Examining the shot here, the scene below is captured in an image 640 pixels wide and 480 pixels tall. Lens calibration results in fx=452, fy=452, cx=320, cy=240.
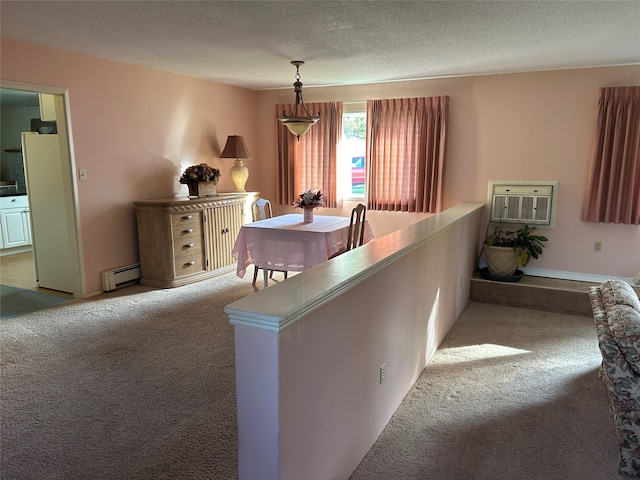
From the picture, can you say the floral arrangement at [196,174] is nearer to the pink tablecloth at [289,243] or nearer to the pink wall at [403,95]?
the pink wall at [403,95]

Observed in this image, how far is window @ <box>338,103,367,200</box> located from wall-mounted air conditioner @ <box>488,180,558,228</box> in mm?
1688

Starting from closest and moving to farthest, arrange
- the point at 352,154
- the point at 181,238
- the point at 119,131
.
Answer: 1. the point at 119,131
2. the point at 181,238
3. the point at 352,154

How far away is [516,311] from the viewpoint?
14.2 ft

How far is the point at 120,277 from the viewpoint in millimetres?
4711

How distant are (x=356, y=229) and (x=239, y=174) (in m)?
2.26

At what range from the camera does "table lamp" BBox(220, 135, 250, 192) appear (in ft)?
18.9

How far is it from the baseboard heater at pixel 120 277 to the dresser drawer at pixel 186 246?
20.6 inches

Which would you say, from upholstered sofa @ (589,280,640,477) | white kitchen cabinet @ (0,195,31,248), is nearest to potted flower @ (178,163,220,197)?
white kitchen cabinet @ (0,195,31,248)

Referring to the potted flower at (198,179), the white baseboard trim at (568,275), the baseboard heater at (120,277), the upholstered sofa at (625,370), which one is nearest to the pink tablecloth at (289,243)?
the potted flower at (198,179)

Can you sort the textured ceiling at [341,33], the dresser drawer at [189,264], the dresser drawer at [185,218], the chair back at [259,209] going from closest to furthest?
the textured ceiling at [341,33], the dresser drawer at [185,218], the dresser drawer at [189,264], the chair back at [259,209]

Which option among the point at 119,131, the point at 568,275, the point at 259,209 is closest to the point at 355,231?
the point at 259,209

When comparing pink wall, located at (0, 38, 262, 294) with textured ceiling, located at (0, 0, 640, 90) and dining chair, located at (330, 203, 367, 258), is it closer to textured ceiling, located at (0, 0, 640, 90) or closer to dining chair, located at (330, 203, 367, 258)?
textured ceiling, located at (0, 0, 640, 90)

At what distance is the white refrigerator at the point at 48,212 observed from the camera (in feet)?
14.5

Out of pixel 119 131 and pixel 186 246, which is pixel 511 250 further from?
pixel 119 131
